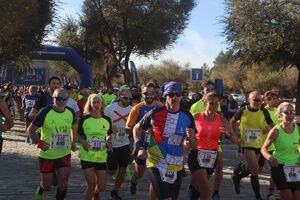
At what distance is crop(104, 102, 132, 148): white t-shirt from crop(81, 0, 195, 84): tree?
24.7 meters

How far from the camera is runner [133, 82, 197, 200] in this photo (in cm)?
534

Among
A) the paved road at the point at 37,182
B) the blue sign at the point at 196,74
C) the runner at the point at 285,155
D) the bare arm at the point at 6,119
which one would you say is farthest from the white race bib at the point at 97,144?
the blue sign at the point at 196,74

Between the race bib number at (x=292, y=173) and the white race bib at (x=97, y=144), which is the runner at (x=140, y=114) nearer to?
the white race bib at (x=97, y=144)

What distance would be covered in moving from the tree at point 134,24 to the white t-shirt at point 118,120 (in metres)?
24.7

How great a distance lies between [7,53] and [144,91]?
12348 millimetres

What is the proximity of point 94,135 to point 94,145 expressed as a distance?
0.54 feet

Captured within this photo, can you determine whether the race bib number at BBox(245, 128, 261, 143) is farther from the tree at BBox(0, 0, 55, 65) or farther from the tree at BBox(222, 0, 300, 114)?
the tree at BBox(222, 0, 300, 114)

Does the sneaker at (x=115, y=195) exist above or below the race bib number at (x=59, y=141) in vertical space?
below

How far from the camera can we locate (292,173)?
611 cm

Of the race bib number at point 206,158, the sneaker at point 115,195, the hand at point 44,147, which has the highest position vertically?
the hand at point 44,147

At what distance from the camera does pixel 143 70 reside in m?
82.6

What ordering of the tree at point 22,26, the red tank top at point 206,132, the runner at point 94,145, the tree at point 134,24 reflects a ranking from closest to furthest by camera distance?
1. the runner at point 94,145
2. the red tank top at point 206,132
3. the tree at point 22,26
4. the tree at point 134,24

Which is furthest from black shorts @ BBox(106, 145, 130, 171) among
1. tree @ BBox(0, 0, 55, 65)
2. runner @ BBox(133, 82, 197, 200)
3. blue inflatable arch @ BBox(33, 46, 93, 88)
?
blue inflatable arch @ BBox(33, 46, 93, 88)

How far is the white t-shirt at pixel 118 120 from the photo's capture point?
7961 mm
